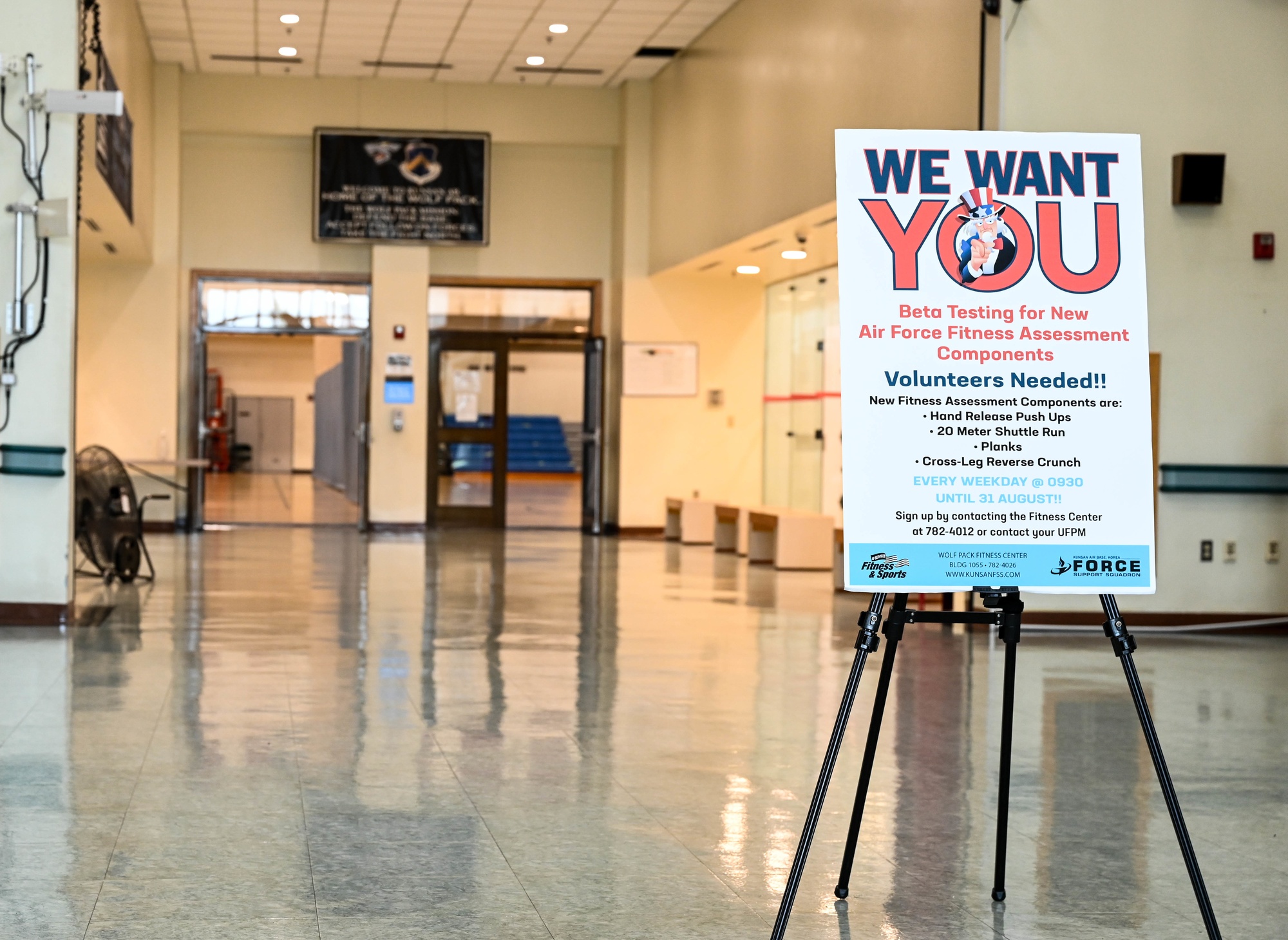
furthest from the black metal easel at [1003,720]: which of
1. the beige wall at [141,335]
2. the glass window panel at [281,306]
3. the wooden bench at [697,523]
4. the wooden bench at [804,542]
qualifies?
the glass window panel at [281,306]

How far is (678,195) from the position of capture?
1460 cm

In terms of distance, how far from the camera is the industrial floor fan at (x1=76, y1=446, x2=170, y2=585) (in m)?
9.39

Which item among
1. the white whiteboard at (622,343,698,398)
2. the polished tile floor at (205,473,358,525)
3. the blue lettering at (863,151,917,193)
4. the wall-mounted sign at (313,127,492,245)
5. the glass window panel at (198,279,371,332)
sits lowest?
the polished tile floor at (205,473,358,525)

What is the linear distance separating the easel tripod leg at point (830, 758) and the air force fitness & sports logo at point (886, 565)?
58 mm

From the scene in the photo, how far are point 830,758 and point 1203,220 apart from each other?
6208 mm

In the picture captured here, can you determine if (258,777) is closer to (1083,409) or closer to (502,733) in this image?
(502,733)

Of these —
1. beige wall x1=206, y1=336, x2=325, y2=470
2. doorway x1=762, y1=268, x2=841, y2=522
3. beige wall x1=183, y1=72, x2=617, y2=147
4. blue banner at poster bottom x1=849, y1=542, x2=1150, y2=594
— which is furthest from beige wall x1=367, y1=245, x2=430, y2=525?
beige wall x1=206, y1=336, x2=325, y2=470

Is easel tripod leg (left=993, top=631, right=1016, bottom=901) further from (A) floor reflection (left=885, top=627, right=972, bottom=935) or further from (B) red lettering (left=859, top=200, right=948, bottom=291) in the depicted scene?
(B) red lettering (left=859, top=200, right=948, bottom=291)

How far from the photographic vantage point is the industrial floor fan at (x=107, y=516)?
30.8 ft

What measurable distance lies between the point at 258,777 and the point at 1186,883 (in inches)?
96.1

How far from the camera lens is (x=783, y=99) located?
11.7 m

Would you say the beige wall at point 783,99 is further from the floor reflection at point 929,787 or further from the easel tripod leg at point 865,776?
the easel tripod leg at point 865,776

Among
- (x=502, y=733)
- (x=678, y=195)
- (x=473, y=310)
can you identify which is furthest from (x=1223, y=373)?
(x=473, y=310)

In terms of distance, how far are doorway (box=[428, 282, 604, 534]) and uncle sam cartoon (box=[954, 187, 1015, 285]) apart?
13.0m
